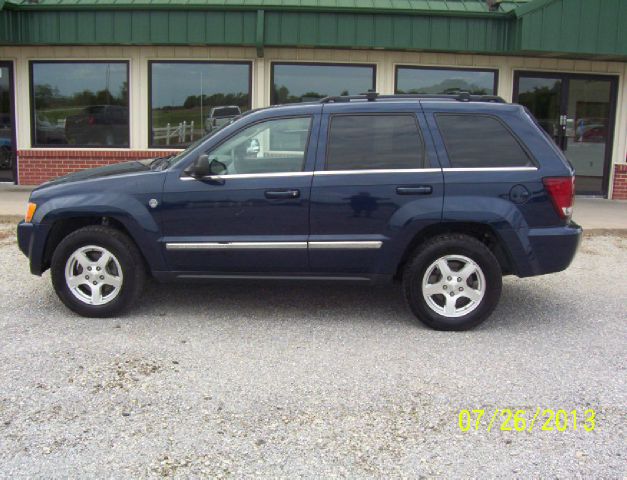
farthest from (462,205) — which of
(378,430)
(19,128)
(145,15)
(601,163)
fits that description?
(19,128)

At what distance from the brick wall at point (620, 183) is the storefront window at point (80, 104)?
364 inches

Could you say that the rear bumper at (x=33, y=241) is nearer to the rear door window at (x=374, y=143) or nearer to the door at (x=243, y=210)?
the door at (x=243, y=210)

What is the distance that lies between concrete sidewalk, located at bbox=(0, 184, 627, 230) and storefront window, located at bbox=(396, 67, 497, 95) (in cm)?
273

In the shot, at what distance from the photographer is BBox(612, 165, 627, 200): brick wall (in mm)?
12000

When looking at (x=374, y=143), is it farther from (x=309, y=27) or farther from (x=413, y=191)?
(x=309, y=27)

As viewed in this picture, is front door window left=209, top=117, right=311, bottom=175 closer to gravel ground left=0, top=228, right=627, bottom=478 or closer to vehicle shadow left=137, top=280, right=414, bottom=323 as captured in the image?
vehicle shadow left=137, top=280, right=414, bottom=323

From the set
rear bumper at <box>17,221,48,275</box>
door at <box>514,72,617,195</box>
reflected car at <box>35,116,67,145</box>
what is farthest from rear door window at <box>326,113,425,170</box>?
reflected car at <box>35,116,67,145</box>

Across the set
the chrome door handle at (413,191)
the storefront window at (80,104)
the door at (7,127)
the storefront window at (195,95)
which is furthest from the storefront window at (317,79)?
the chrome door handle at (413,191)

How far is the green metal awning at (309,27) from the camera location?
33.7 feet

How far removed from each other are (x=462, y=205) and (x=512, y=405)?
1.69 meters

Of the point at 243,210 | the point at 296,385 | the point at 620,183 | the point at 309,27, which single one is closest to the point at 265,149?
the point at 243,210

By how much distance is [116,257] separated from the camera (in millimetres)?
5109

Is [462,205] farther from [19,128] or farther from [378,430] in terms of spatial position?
[19,128]

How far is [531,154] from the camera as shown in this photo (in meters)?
4.98
